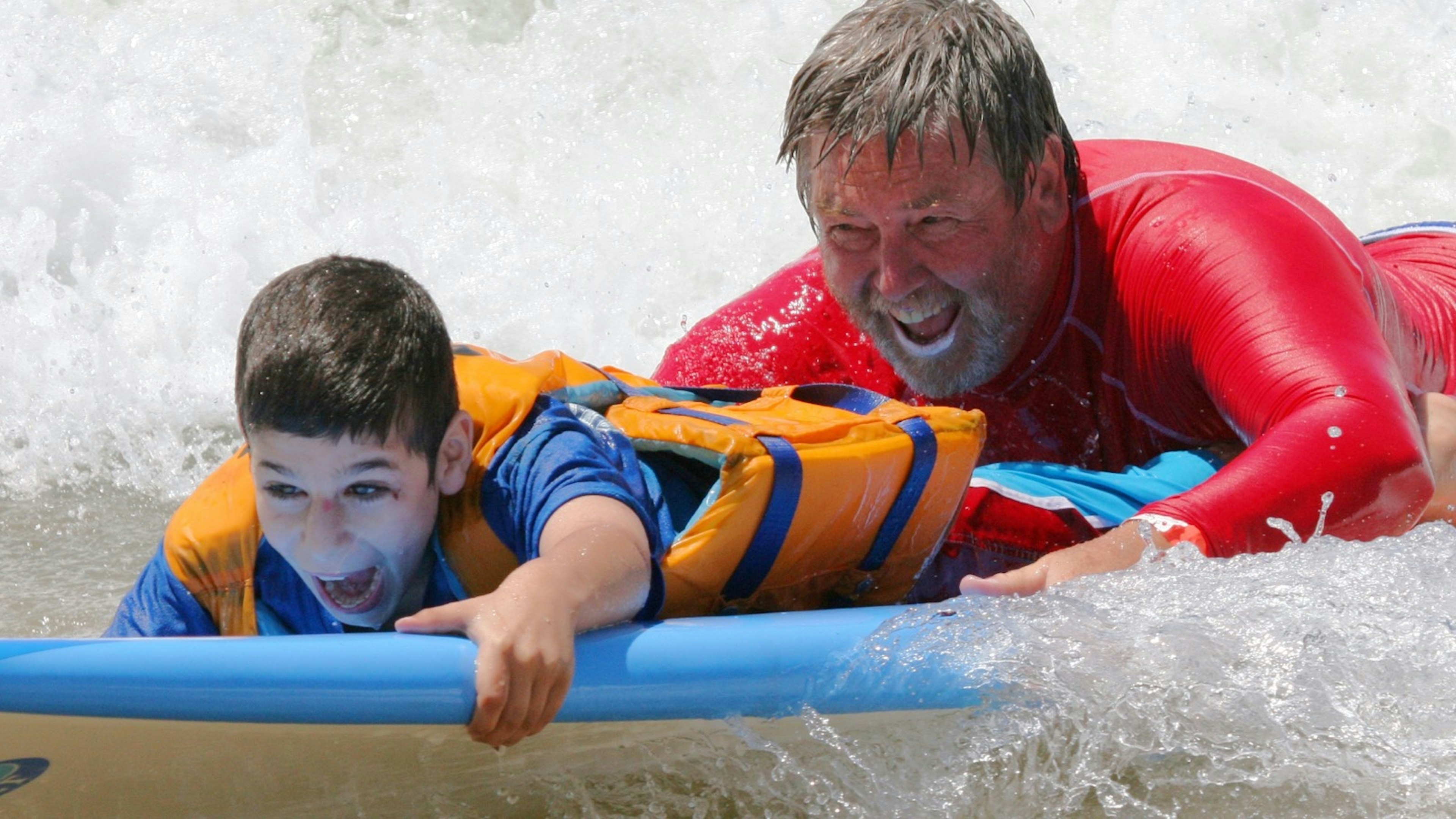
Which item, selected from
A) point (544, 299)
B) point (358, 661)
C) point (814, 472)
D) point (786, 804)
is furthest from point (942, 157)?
point (544, 299)

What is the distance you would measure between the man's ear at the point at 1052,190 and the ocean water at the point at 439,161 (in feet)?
6.48

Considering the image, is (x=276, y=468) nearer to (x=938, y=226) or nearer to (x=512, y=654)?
(x=512, y=654)

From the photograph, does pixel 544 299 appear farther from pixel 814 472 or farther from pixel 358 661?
pixel 358 661

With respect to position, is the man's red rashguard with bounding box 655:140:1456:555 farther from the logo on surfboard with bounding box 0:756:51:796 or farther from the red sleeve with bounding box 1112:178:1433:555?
the logo on surfboard with bounding box 0:756:51:796

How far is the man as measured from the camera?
94.3 inches

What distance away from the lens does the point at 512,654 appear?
1812 mm

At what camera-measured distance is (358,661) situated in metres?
1.90

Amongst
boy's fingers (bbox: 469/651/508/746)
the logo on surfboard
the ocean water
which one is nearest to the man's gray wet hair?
boy's fingers (bbox: 469/651/508/746)

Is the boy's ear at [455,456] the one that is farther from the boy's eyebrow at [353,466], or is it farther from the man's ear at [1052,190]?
the man's ear at [1052,190]

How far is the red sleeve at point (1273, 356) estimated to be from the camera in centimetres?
233

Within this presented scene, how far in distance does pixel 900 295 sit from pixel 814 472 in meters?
0.59

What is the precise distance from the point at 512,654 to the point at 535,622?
0.04m

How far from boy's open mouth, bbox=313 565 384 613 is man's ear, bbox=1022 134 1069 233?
1370mm

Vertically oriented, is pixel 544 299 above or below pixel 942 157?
below
